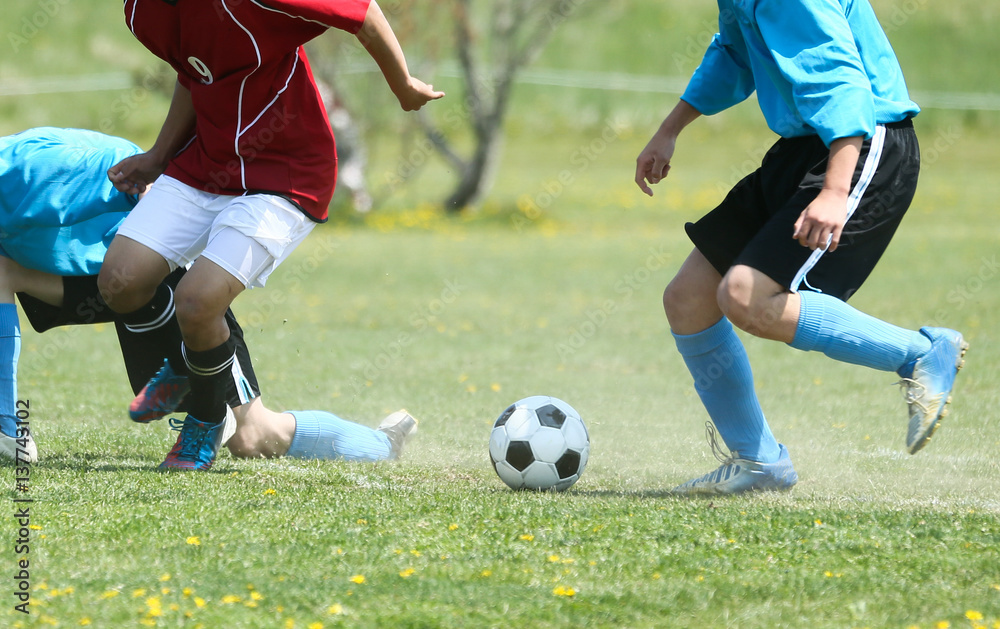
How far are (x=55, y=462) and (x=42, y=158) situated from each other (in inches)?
47.5

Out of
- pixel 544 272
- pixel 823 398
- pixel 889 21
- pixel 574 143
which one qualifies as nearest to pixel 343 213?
pixel 544 272

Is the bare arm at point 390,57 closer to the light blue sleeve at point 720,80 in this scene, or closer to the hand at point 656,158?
the hand at point 656,158

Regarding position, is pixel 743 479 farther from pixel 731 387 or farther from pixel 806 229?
pixel 806 229

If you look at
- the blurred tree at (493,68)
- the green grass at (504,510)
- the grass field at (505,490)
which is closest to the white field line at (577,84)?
the blurred tree at (493,68)

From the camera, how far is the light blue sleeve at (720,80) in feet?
13.1

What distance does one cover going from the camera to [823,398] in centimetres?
616

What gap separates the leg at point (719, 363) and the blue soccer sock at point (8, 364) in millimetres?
2626

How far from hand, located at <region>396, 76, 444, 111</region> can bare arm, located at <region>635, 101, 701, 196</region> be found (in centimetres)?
85

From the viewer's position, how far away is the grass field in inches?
106

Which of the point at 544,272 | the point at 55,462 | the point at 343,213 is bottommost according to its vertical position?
the point at 343,213

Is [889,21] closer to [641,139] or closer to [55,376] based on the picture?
[641,139]

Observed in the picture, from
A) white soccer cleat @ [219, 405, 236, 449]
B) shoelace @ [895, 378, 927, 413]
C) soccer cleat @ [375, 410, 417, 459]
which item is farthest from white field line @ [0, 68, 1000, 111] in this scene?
shoelace @ [895, 378, 927, 413]

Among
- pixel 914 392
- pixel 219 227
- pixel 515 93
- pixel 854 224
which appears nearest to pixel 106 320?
pixel 219 227

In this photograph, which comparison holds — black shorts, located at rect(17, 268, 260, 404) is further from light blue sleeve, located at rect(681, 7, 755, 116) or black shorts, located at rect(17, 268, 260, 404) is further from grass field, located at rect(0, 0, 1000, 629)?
light blue sleeve, located at rect(681, 7, 755, 116)
